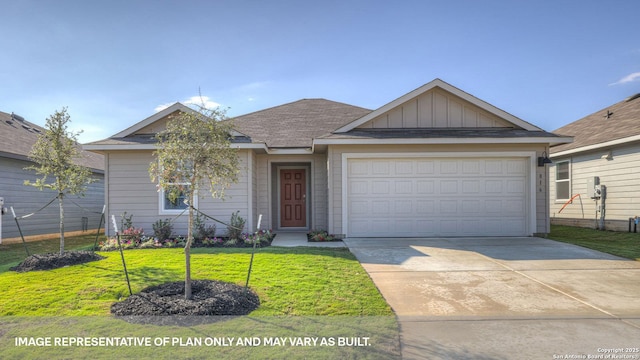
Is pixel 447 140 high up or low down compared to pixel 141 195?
up

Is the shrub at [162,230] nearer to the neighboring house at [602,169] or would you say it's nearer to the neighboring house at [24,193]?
the neighboring house at [24,193]

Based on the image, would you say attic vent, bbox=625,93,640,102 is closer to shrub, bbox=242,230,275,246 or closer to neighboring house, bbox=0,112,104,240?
shrub, bbox=242,230,275,246

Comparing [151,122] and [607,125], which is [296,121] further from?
[607,125]

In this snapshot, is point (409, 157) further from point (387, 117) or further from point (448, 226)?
point (448, 226)

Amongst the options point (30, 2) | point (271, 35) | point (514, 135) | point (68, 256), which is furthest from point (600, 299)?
point (30, 2)

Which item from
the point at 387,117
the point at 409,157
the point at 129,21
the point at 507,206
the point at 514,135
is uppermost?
the point at 129,21

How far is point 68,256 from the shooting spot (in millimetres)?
6598

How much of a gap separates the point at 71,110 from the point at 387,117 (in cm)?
781

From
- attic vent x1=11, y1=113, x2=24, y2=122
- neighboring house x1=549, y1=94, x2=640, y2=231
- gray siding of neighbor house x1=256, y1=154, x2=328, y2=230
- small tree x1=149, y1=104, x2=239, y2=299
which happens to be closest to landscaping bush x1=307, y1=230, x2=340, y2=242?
gray siding of neighbor house x1=256, y1=154, x2=328, y2=230

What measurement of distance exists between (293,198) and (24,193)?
29.0 ft

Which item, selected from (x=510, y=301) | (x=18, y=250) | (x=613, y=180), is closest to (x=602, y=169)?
(x=613, y=180)

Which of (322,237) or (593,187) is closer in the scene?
(322,237)

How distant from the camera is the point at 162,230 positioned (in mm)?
9047

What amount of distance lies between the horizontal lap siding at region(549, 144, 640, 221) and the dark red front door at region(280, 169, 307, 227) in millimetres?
10170
